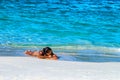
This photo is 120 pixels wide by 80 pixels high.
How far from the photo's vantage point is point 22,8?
878 inches

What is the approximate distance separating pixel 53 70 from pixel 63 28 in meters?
7.86

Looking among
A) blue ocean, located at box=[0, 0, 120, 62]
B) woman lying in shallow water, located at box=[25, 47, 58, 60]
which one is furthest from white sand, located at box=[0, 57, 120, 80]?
blue ocean, located at box=[0, 0, 120, 62]

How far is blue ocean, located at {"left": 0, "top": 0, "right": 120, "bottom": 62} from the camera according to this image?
36.7 feet

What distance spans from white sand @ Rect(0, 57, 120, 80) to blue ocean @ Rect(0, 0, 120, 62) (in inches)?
32.1

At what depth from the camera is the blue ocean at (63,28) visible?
1117cm

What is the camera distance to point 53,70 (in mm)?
8195

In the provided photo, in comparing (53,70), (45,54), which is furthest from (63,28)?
(53,70)

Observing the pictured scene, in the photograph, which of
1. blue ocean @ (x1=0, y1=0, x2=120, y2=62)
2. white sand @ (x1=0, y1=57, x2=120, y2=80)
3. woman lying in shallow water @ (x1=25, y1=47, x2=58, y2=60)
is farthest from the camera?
blue ocean @ (x1=0, y1=0, x2=120, y2=62)

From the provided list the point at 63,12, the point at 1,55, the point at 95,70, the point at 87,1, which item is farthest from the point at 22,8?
the point at 95,70

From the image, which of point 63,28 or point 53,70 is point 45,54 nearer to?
point 53,70

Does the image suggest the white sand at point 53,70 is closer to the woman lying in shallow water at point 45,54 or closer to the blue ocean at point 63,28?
the woman lying in shallow water at point 45,54

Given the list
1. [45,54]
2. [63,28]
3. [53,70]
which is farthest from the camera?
[63,28]

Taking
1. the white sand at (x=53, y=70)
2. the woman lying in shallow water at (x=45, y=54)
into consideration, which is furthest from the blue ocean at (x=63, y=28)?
the white sand at (x=53, y=70)

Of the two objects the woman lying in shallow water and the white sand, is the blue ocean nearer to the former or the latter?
the woman lying in shallow water
